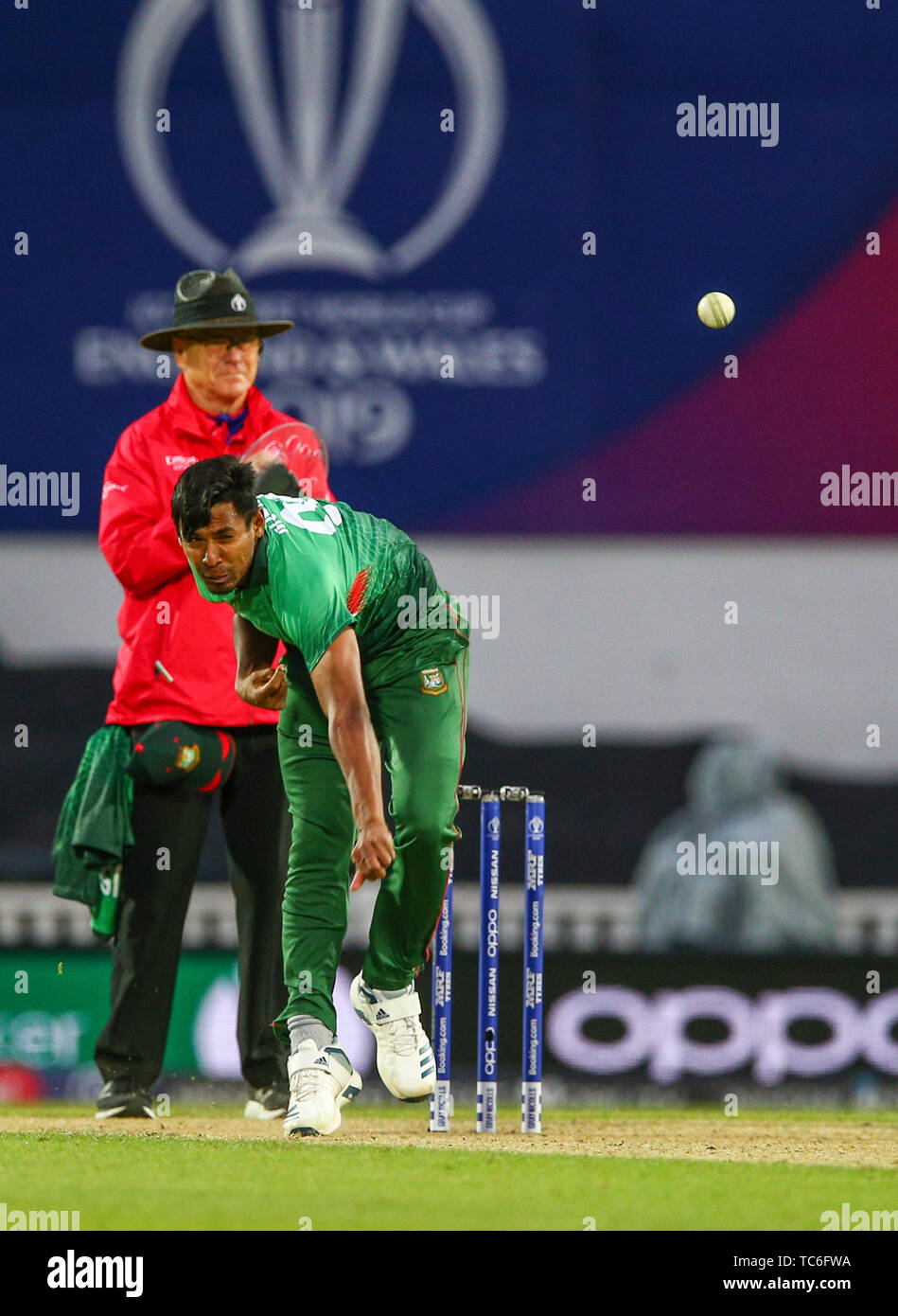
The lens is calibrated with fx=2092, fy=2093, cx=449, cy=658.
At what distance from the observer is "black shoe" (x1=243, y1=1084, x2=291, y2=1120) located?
536 cm

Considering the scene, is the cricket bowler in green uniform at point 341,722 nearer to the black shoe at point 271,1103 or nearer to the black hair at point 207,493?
the black hair at point 207,493

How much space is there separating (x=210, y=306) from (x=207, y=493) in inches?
47.3

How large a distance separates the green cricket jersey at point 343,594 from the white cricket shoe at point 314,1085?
821 mm

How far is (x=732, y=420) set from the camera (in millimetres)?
6641

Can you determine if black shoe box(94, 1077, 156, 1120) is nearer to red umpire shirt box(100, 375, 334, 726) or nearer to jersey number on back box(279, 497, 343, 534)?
red umpire shirt box(100, 375, 334, 726)

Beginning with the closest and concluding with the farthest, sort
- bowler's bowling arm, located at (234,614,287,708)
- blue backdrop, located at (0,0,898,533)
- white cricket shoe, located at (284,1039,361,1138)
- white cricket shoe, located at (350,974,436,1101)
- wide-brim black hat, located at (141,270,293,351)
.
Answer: white cricket shoe, located at (284,1039,361,1138)
white cricket shoe, located at (350,974,436,1101)
bowler's bowling arm, located at (234,614,287,708)
wide-brim black hat, located at (141,270,293,351)
blue backdrop, located at (0,0,898,533)

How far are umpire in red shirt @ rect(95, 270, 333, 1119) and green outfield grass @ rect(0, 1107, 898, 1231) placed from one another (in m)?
0.61

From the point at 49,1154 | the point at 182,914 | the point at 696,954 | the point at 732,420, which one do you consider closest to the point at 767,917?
the point at 696,954

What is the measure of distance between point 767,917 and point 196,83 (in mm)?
3262

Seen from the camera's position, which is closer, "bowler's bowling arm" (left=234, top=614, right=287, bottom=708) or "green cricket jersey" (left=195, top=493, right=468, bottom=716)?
"green cricket jersey" (left=195, top=493, right=468, bottom=716)

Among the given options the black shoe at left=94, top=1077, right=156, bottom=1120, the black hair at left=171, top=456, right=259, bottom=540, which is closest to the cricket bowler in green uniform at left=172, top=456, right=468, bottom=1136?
the black hair at left=171, top=456, right=259, bottom=540

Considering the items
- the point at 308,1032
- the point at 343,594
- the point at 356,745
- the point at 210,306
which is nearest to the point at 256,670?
the point at 343,594
